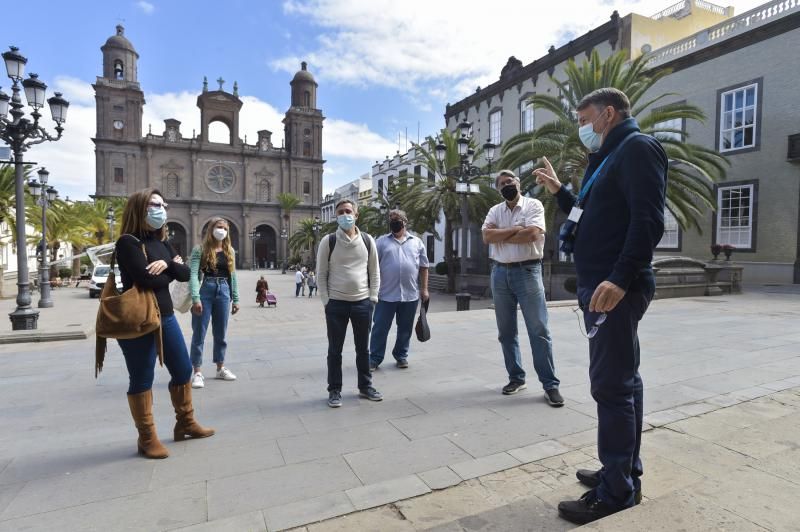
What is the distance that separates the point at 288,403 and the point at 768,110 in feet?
73.2

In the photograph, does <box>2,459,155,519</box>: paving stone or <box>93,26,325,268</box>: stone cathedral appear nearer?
<box>2,459,155,519</box>: paving stone

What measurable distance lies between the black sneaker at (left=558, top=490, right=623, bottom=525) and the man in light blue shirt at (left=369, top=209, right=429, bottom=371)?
10.7 ft

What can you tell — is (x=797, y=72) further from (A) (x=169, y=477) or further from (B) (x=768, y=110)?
(A) (x=169, y=477)

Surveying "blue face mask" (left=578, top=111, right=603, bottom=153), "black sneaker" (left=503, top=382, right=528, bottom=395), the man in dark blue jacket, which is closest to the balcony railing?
"black sneaker" (left=503, top=382, right=528, bottom=395)

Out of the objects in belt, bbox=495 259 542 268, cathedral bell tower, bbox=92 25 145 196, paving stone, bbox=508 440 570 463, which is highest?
cathedral bell tower, bbox=92 25 145 196

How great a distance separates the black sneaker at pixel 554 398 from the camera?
4051 millimetres

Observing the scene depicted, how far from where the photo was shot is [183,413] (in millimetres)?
3416

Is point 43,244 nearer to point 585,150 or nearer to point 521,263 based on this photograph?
point 521,263

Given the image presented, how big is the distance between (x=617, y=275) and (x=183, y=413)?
10.1 feet

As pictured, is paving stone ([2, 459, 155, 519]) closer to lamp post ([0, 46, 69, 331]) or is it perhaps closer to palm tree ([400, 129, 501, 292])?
lamp post ([0, 46, 69, 331])

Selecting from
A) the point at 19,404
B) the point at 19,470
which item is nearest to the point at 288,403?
the point at 19,470

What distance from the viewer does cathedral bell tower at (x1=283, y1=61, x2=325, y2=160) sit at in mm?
70688

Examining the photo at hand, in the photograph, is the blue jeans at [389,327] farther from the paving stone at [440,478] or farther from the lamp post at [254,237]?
the lamp post at [254,237]

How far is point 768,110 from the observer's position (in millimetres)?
18375
